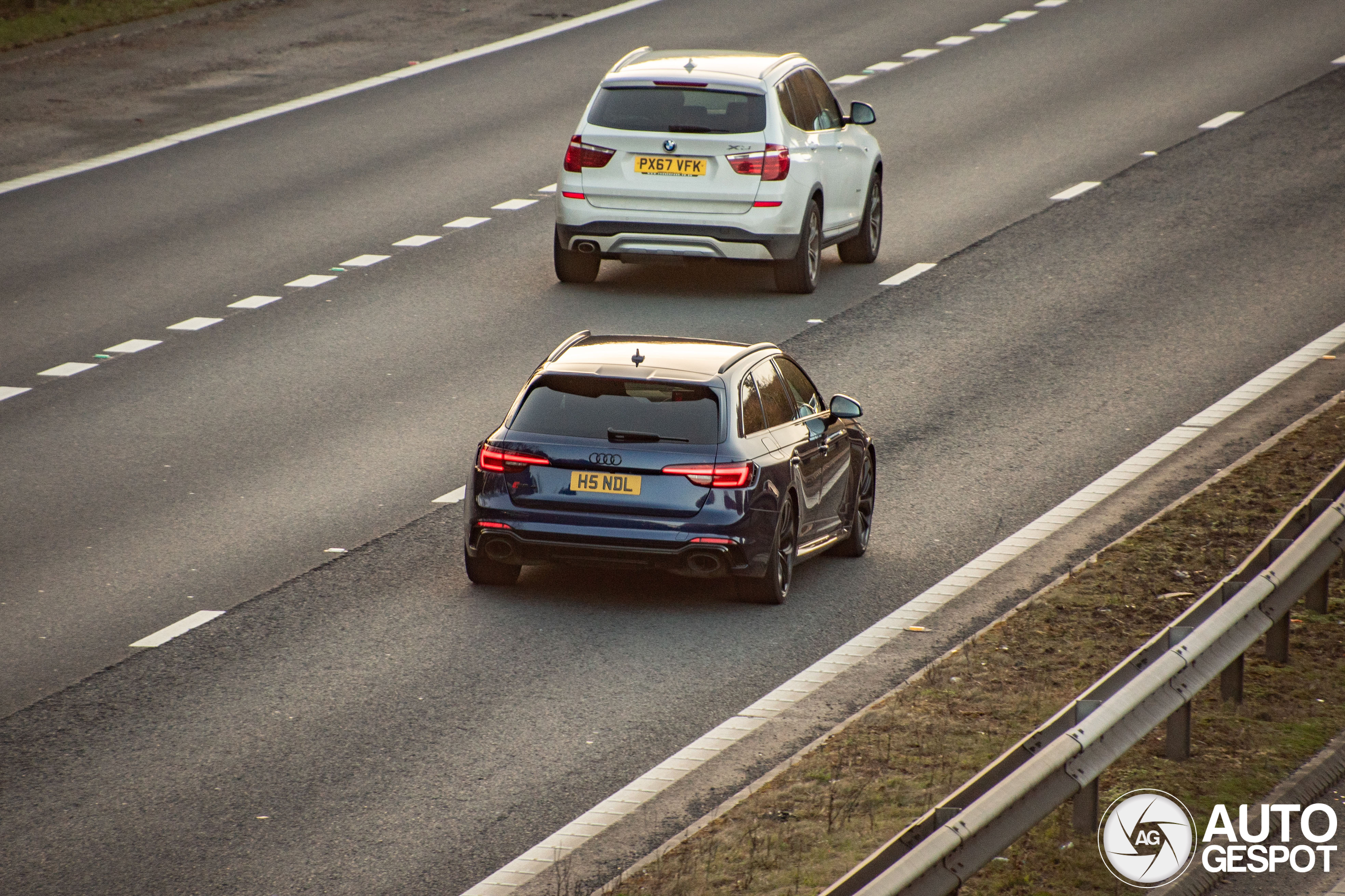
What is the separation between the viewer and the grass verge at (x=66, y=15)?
3028cm

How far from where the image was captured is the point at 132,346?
17.1 metres

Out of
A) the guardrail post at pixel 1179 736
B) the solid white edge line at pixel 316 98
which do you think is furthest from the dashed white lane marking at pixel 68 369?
the guardrail post at pixel 1179 736

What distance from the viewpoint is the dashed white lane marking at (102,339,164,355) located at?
55.5 ft

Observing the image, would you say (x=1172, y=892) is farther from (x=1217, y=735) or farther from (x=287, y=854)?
(x=287, y=854)

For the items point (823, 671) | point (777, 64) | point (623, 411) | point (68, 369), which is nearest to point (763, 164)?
point (777, 64)

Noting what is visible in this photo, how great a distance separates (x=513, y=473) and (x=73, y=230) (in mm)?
11634

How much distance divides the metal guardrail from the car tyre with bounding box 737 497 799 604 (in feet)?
8.92

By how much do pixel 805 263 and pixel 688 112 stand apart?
1.75 metres

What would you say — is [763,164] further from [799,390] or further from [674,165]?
[799,390]

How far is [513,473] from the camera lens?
434 inches

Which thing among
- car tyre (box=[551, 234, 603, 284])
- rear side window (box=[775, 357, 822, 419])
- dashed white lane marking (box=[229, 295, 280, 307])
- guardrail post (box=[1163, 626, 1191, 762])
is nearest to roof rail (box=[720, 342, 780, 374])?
rear side window (box=[775, 357, 822, 419])

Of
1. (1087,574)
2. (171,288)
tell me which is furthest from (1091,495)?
(171,288)

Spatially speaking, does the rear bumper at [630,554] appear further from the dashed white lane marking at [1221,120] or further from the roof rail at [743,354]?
the dashed white lane marking at [1221,120]

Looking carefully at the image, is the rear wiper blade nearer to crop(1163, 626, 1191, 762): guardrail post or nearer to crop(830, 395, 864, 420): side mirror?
crop(830, 395, 864, 420): side mirror
